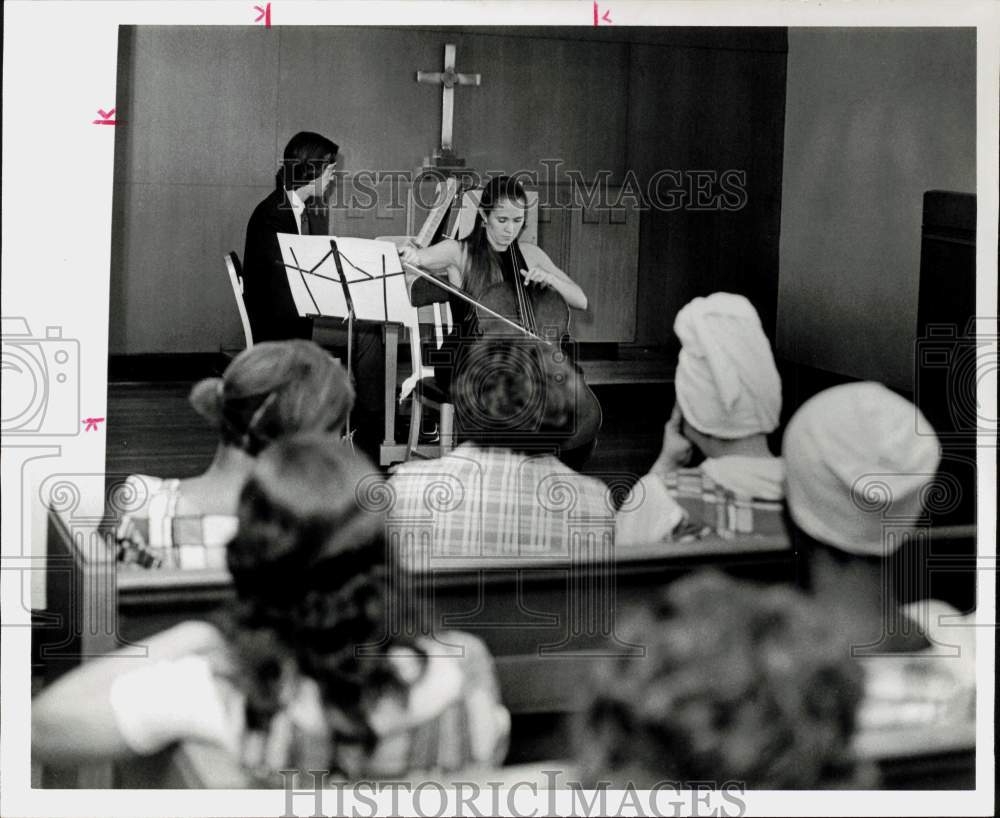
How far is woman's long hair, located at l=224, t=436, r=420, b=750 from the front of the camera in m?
2.58

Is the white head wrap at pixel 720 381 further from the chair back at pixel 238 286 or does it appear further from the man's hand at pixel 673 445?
the chair back at pixel 238 286

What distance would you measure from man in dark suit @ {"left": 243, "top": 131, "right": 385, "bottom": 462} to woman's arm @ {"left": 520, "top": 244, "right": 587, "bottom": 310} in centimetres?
38

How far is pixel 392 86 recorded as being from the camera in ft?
8.75

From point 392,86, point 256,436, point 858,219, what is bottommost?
point 256,436

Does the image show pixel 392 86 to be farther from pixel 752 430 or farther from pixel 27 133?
pixel 752 430

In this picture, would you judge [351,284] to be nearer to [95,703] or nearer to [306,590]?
[306,590]

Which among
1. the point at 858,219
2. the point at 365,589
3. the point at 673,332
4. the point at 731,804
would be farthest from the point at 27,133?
the point at 731,804

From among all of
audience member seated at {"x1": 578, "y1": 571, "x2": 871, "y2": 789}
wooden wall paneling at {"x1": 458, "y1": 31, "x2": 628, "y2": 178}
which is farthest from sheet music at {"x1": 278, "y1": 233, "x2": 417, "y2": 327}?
audience member seated at {"x1": 578, "y1": 571, "x2": 871, "y2": 789}

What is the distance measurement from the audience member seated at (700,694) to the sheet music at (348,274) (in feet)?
2.99

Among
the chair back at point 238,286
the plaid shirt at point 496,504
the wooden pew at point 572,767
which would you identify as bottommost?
the wooden pew at point 572,767

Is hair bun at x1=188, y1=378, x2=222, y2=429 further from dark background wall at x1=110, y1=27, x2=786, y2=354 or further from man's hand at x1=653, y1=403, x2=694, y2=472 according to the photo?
man's hand at x1=653, y1=403, x2=694, y2=472

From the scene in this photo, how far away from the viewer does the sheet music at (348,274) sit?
106 inches

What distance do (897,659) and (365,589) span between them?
123 cm

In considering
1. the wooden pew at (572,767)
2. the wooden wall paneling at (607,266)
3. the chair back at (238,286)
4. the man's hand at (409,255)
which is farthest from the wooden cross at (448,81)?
the wooden pew at (572,767)
